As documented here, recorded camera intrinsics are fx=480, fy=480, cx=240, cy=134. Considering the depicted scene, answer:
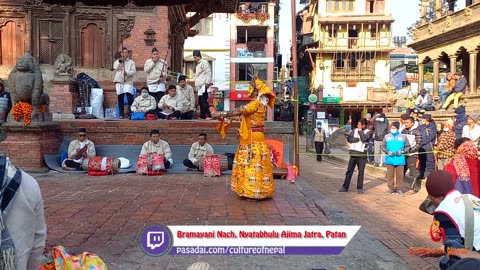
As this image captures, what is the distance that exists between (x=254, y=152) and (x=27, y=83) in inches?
227

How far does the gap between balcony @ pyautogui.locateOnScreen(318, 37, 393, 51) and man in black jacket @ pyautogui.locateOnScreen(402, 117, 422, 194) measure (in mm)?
35545

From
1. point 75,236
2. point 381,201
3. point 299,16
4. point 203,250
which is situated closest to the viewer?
point 203,250

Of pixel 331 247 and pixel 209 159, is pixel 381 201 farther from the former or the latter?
pixel 331 247

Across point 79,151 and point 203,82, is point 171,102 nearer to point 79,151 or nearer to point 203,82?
point 203,82

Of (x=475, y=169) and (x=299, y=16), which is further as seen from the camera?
(x=299, y=16)

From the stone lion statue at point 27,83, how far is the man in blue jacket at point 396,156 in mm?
7840

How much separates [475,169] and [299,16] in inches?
2232

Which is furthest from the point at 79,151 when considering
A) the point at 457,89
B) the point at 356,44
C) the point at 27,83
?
the point at 356,44

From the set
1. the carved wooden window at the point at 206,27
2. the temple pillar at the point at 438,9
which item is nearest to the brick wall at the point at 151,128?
the temple pillar at the point at 438,9

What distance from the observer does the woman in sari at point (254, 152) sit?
7.31m

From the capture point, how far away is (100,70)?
53.8 feet

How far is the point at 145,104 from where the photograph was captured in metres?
13.1

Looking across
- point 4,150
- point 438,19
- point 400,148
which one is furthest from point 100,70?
point 438,19

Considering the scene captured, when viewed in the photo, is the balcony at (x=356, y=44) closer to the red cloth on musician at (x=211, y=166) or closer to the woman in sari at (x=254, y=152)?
the red cloth on musician at (x=211, y=166)
